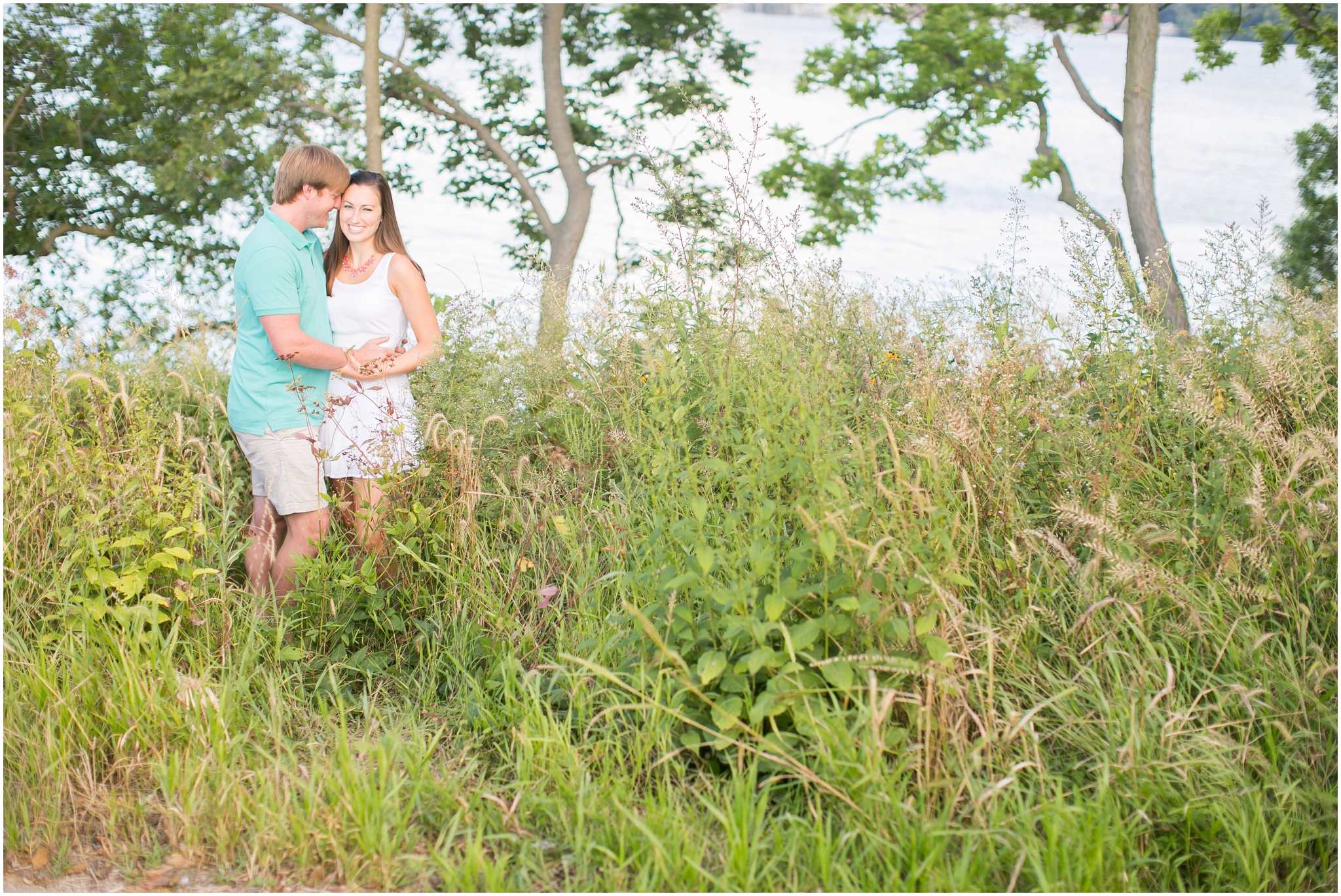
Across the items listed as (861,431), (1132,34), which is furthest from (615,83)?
(861,431)

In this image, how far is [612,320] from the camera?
4965mm

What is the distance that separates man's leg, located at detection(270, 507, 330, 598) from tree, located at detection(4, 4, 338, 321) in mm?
10929

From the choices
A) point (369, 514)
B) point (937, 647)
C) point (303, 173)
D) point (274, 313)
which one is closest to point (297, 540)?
point (369, 514)

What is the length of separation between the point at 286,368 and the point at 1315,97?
14023 millimetres

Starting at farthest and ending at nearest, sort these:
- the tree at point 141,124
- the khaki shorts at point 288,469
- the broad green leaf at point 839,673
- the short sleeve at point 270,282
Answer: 1. the tree at point 141,124
2. the khaki shorts at point 288,469
3. the short sleeve at point 270,282
4. the broad green leaf at point 839,673

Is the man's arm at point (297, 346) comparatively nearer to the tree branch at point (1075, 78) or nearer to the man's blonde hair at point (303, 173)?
the man's blonde hair at point (303, 173)

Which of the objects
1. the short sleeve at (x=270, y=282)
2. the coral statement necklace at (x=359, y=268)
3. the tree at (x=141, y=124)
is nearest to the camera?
the short sleeve at (x=270, y=282)

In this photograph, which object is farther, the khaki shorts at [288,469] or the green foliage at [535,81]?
the green foliage at [535,81]

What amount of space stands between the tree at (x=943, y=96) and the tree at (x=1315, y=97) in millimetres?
1480

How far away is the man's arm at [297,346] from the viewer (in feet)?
12.3

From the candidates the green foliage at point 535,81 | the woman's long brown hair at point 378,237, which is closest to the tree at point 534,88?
the green foliage at point 535,81

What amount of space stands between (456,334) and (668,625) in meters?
2.54

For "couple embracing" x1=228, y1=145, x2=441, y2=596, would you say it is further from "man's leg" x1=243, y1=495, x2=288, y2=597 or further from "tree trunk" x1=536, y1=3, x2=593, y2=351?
"tree trunk" x1=536, y1=3, x2=593, y2=351

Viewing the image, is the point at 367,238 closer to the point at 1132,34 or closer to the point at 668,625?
the point at 668,625
